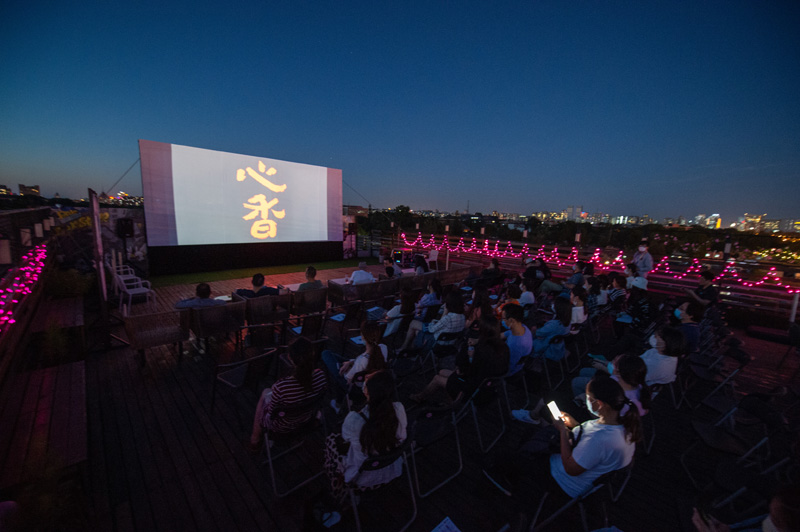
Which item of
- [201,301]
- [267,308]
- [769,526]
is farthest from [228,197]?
[769,526]

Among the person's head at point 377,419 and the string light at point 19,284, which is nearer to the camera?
the person's head at point 377,419

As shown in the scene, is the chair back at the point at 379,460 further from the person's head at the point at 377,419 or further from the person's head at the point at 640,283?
the person's head at the point at 640,283

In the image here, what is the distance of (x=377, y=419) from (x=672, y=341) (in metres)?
2.72

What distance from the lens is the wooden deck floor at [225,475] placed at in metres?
2.18

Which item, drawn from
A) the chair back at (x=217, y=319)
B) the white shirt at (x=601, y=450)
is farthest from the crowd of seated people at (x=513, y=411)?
the chair back at (x=217, y=319)

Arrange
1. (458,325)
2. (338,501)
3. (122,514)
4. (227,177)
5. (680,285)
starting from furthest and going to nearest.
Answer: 1. (227,177)
2. (680,285)
3. (458,325)
4. (122,514)
5. (338,501)

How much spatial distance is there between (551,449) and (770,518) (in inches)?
38.1

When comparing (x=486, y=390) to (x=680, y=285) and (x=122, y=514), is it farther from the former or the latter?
(x=680, y=285)

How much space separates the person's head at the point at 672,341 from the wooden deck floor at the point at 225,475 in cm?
111

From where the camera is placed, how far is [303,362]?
2154 millimetres

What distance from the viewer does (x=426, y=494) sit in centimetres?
237

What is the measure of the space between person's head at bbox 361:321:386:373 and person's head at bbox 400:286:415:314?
1452mm

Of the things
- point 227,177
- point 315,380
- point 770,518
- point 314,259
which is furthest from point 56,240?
point 770,518

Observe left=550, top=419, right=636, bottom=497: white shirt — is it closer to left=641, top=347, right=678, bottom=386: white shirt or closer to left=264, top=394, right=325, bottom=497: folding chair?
left=641, top=347, right=678, bottom=386: white shirt
